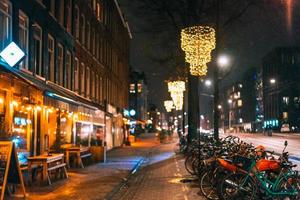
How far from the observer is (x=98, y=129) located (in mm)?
38938

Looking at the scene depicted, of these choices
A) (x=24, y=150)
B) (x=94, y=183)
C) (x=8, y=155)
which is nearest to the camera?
(x=8, y=155)

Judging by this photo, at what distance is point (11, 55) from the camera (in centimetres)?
1490

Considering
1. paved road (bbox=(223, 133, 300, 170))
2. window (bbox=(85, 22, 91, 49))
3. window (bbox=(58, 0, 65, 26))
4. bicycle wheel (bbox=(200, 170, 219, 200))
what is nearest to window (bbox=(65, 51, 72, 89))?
window (bbox=(58, 0, 65, 26))

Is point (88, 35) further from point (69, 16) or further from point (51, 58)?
point (51, 58)

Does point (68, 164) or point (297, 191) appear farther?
point (68, 164)

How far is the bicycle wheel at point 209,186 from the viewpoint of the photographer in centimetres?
1366

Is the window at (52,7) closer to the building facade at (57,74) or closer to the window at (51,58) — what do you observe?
the building facade at (57,74)

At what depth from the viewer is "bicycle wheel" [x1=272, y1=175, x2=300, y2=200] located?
11.9 m

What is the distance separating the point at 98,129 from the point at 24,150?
19.6 metres

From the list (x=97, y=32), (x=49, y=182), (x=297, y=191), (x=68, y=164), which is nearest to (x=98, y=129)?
(x=97, y=32)

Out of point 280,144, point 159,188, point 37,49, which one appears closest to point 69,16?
point 37,49

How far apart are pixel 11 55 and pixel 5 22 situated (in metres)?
3.39

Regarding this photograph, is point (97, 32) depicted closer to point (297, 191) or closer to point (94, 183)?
point (94, 183)

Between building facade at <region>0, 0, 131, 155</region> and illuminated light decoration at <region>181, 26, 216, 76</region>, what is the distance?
4.86m
